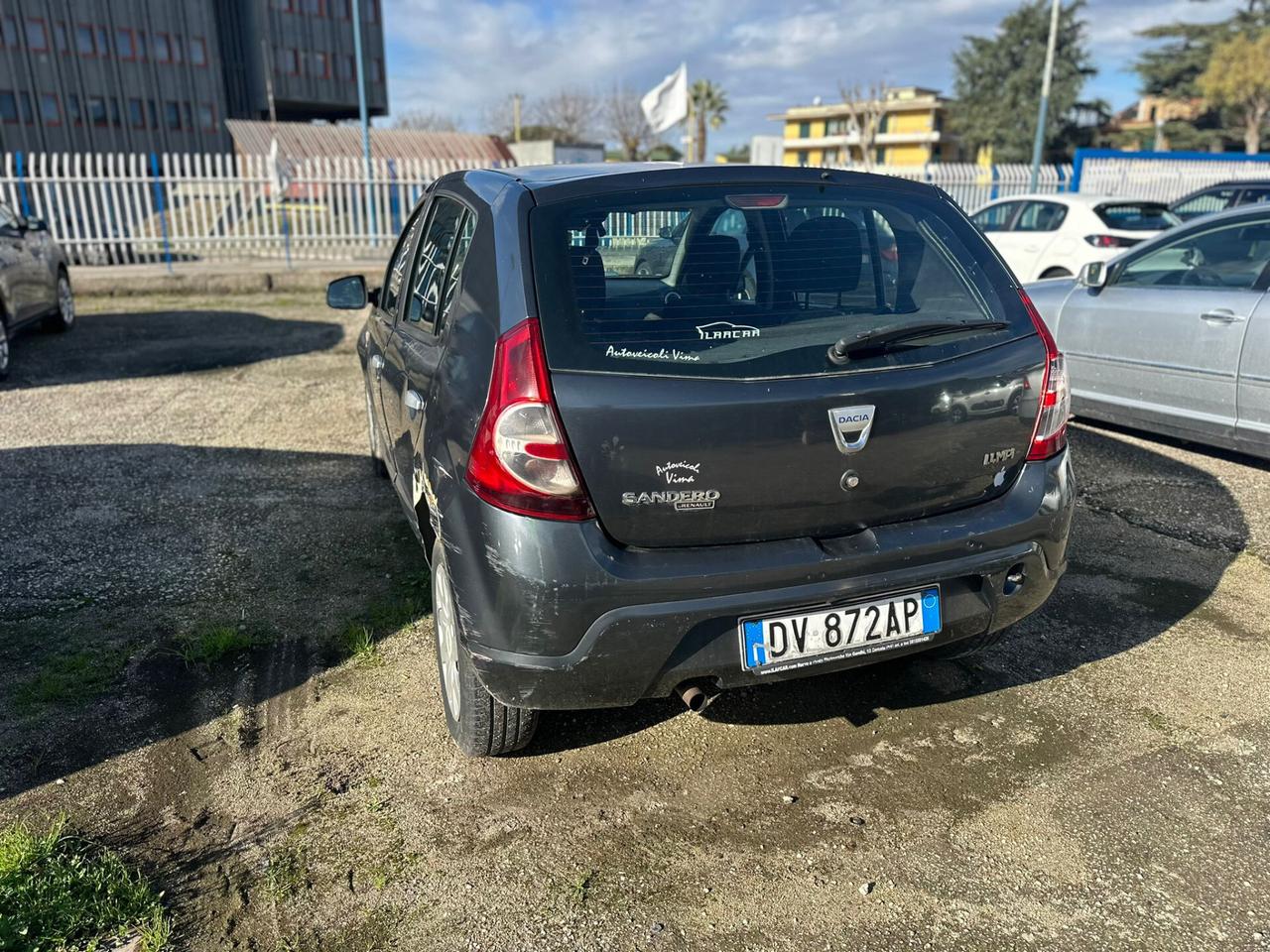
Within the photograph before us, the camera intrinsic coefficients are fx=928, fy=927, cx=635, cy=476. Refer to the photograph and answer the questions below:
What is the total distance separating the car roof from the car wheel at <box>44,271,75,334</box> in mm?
9262

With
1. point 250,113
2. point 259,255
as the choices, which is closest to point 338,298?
point 259,255

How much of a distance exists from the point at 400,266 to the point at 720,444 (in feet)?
7.41

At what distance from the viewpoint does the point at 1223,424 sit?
17.0 feet

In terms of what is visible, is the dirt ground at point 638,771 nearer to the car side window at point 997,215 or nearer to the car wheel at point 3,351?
the car wheel at point 3,351

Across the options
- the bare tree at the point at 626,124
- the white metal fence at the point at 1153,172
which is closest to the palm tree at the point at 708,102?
the bare tree at the point at 626,124

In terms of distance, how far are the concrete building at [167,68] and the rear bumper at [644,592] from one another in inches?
1741

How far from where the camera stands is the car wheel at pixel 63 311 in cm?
1009

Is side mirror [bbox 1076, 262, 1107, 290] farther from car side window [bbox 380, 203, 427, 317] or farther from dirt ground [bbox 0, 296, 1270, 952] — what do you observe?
car side window [bbox 380, 203, 427, 317]

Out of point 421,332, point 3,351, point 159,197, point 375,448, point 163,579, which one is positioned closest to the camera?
point 421,332

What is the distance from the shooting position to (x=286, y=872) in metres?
2.37

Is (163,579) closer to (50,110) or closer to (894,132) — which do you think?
(50,110)

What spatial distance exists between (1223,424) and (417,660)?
4.54m

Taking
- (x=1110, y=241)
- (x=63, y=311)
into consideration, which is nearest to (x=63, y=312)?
(x=63, y=311)

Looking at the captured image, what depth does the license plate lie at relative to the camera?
2.41m
